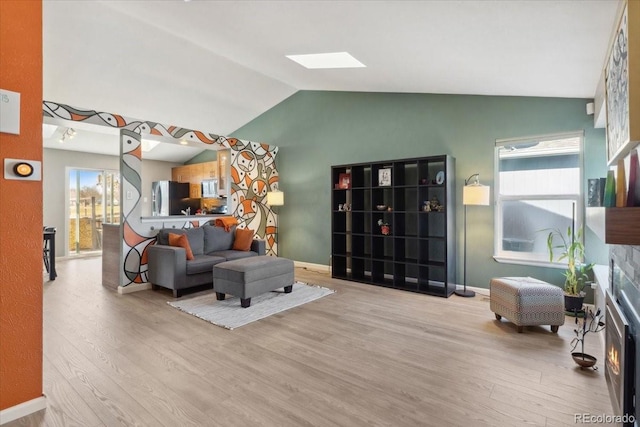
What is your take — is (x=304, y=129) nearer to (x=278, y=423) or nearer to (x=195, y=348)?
(x=195, y=348)

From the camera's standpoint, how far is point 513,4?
1.99 metres

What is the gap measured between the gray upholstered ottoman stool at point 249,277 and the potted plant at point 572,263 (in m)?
3.18

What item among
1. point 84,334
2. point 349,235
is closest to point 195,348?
point 84,334

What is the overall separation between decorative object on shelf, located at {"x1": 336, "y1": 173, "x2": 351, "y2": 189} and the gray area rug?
5.73 feet

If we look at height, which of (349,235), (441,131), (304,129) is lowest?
(349,235)

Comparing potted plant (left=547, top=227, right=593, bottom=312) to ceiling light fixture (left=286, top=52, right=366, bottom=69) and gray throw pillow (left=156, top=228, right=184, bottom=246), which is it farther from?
gray throw pillow (left=156, top=228, right=184, bottom=246)

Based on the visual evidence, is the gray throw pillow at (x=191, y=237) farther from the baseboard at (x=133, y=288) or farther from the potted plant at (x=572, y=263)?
the potted plant at (x=572, y=263)

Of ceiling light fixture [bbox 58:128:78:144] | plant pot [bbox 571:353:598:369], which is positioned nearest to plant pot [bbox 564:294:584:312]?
plant pot [bbox 571:353:598:369]

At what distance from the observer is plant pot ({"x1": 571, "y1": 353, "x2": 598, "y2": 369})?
232cm

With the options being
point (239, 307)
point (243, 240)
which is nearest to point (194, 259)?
point (243, 240)

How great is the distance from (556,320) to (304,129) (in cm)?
492

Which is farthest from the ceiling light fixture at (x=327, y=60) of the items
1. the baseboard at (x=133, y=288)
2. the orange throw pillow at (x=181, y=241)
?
the baseboard at (x=133, y=288)

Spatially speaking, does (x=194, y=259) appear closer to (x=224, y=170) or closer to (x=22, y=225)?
(x=224, y=170)

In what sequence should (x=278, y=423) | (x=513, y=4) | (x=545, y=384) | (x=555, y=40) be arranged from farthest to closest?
1. (x=555, y=40)
2. (x=545, y=384)
3. (x=513, y=4)
4. (x=278, y=423)
